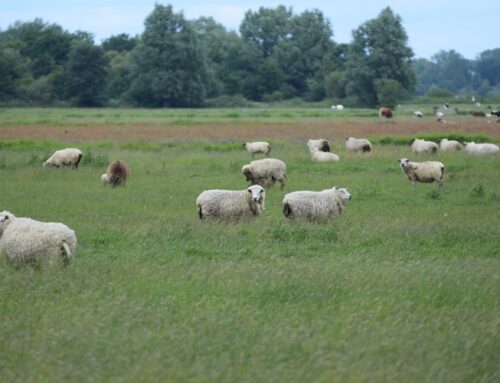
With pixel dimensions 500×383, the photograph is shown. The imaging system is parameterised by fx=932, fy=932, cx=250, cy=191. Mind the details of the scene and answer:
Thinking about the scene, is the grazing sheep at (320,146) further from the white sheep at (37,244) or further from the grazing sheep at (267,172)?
the white sheep at (37,244)

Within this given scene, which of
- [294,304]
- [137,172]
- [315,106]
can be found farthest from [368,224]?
[315,106]

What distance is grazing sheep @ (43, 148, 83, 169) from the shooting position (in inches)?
1148

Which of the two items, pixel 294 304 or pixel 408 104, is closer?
pixel 294 304

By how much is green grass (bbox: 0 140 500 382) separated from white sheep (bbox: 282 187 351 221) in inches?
16.6

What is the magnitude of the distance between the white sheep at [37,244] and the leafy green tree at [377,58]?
73.5 metres

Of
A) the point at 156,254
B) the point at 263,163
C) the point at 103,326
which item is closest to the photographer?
the point at 103,326

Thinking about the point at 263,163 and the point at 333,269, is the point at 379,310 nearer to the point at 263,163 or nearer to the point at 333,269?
the point at 333,269

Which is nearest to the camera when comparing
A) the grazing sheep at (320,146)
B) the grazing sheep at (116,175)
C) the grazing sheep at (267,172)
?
the grazing sheep at (267,172)

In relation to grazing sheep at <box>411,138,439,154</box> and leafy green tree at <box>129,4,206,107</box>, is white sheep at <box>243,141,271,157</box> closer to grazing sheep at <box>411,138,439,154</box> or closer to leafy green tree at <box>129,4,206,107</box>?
grazing sheep at <box>411,138,439,154</box>

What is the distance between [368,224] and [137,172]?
482 inches

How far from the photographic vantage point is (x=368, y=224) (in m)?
17.0

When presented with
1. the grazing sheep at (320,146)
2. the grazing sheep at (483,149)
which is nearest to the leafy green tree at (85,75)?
the grazing sheep at (320,146)

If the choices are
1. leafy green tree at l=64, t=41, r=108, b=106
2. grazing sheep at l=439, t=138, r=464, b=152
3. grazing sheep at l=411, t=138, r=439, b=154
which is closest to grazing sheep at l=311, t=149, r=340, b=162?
grazing sheep at l=411, t=138, r=439, b=154

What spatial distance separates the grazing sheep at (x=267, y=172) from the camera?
79.2 ft
